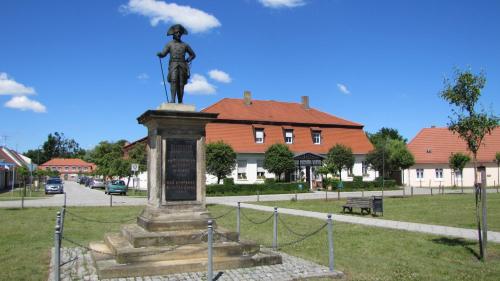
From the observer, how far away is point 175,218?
32.6 ft

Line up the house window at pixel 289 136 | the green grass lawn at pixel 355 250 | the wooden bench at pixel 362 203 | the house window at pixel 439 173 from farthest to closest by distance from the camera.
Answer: the house window at pixel 439 173 → the house window at pixel 289 136 → the wooden bench at pixel 362 203 → the green grass lawn at pixel 355 250

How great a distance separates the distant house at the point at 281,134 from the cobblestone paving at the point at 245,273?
110ft

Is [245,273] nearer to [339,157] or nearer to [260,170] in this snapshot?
[260,170]

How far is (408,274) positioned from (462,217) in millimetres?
11372

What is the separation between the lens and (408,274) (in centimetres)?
864

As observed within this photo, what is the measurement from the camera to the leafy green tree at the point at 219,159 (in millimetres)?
40219

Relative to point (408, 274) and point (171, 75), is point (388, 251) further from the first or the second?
point (171, 75)

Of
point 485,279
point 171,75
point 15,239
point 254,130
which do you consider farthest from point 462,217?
point 254,130

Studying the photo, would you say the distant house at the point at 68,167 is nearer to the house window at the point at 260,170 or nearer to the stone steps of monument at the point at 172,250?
the house window at the point at 260,170

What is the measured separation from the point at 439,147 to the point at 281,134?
19.1 m

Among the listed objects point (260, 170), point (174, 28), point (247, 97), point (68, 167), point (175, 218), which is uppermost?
point (247, 97)

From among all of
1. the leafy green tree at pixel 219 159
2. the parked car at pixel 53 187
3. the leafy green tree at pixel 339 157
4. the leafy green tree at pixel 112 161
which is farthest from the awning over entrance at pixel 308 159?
the parked car at pixel 53 187

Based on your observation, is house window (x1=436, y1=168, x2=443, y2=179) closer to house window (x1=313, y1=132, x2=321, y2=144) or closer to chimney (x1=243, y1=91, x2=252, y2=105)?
house window (x1=313, y1=132, x2=321, y2=144)

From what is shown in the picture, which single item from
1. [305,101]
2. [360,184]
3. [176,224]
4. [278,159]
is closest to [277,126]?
[278,159]
